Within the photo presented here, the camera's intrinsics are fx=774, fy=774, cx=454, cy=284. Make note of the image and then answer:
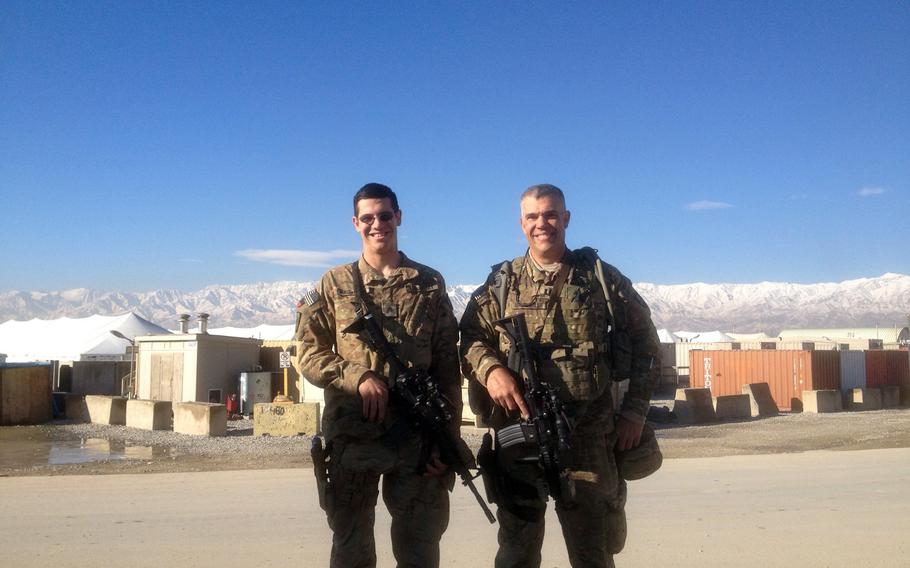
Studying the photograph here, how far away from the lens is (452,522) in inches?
287

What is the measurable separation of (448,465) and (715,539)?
349 centimetres

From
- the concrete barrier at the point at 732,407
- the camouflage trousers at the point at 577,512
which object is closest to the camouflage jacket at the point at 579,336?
the camouflage trousers at the point at 577,512

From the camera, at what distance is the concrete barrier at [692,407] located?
2304 cm

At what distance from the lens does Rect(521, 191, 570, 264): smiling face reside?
13.8ft

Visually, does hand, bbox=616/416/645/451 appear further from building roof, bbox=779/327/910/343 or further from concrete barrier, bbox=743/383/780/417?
building roof, bbox=779/327/910/343

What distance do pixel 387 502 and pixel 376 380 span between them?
674 millimetres

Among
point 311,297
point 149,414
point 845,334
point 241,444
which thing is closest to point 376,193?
point 311,297

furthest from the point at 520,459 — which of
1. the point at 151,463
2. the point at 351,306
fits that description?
the point at 151,463

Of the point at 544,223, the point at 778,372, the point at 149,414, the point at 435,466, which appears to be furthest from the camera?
the point at 778,372

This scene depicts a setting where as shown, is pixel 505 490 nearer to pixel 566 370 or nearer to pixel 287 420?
pixel 566 370

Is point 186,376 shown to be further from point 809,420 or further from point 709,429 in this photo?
point 809,420

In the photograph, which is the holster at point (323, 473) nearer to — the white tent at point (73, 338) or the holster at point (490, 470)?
the holster at point (490, 470)

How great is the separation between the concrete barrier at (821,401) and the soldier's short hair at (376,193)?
25873 millimetres

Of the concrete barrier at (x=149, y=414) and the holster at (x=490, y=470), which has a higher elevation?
the holster at (x=490, y=470)
